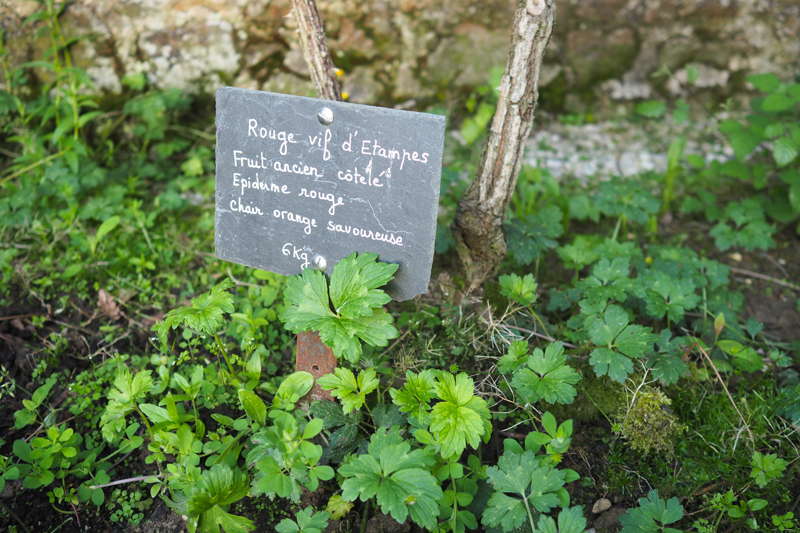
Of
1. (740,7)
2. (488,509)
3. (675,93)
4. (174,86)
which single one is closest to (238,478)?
(488,509)

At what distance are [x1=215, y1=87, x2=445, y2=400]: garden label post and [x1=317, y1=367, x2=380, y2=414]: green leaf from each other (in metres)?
0.16

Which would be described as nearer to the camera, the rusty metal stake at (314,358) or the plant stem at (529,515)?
the plant stem at (529,515)

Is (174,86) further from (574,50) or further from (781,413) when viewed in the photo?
(781,413)

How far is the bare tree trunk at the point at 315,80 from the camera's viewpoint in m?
1.80

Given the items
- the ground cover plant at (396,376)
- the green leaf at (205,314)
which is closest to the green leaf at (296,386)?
the ground cover plant at (396,376)

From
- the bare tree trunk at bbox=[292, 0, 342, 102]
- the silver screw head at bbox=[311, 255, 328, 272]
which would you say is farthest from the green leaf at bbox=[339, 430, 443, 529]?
the bare tree trunk at bbox=[292, 0, 342, 102]

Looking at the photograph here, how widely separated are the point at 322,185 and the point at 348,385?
0.64m

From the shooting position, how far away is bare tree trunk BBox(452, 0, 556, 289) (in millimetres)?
1776

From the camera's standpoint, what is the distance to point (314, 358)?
71.5 inches

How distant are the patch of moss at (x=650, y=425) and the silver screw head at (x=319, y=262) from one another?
112cm

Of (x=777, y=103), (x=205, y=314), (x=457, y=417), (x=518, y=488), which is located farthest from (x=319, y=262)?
(x=777, y=103)

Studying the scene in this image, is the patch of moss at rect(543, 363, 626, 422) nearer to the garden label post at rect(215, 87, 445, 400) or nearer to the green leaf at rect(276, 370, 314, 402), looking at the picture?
the garden label post at rect(215, 87, 445, 400)

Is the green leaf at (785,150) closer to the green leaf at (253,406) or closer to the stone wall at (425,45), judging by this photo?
the stone wall at (425,45)

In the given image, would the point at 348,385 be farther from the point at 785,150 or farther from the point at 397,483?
the point at 785,150
